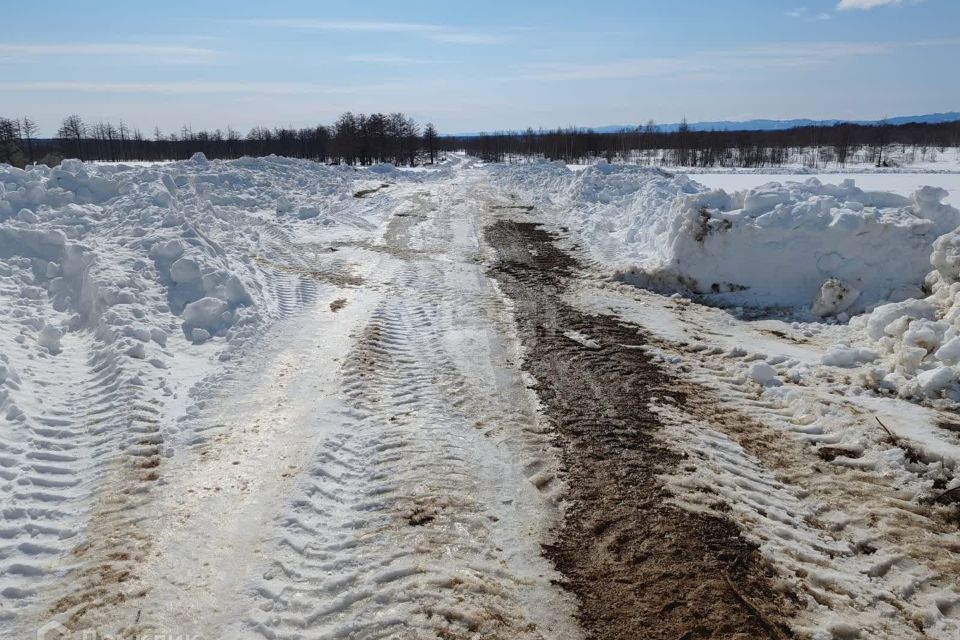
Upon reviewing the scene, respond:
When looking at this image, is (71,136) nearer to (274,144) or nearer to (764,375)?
(274,144)

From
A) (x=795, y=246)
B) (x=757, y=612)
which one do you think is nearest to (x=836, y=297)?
(x=795, y=246)

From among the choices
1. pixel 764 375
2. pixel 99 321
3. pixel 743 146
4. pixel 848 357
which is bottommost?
pixel 764 375

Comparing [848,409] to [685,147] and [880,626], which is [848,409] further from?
[685,147]

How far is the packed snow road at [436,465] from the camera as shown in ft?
11.3

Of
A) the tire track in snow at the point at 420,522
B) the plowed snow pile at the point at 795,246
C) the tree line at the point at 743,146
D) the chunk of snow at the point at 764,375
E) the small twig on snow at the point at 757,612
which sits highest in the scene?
the tree line at the point at 743,146

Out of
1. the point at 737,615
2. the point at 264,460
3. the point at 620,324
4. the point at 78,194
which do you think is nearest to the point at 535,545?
the point at 737,615

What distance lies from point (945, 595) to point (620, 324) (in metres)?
5.38

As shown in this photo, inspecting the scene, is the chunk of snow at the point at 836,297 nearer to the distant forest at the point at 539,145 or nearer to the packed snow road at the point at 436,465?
the packed snow road at the point at 436,465

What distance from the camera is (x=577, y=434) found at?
545 cm

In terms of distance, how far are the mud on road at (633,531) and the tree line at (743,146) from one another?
8055cm

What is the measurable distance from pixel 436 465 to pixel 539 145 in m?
112

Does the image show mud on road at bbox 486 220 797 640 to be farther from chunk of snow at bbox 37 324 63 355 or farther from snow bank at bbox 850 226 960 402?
chunk of snow at bbox 37 324 63 355

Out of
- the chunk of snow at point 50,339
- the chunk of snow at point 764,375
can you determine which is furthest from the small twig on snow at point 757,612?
the chunk of snow at point 50,339

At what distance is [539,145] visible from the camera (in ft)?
364
